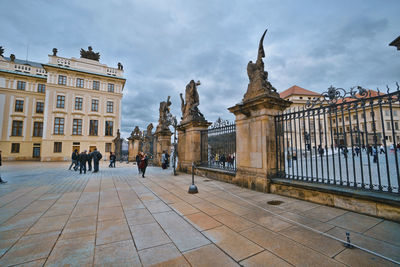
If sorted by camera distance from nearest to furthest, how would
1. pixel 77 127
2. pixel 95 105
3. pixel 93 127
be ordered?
pixel 77 127 → pixel 93 127 → pixel 95 105

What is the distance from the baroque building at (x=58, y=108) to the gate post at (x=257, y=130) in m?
31.3

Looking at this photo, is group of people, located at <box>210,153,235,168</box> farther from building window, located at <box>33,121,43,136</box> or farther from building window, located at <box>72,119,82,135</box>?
building window, located at <box>33,121,43,136</box>

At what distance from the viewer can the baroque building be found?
28828mm

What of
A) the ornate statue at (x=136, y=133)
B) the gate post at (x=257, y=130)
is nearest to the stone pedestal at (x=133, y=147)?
the ornate statue at (x=136, y=133)

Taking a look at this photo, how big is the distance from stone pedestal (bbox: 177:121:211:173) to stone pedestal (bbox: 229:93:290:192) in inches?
143

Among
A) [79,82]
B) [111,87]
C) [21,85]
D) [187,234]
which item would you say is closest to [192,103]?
[187,234]

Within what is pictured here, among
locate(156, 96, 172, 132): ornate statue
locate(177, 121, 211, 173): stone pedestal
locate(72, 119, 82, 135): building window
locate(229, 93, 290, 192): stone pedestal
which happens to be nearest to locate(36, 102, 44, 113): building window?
locate(72, 119, 82, 135): building window

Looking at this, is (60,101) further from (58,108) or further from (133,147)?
(133,147)

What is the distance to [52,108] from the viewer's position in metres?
28.9

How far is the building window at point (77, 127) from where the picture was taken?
30109 mm

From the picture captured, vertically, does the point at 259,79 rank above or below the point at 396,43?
above

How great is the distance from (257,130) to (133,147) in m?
20.3

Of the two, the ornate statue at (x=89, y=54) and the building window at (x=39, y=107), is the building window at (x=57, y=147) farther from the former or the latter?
the ornate statue at (x=89, y=54)

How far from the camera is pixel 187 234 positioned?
274 cm
